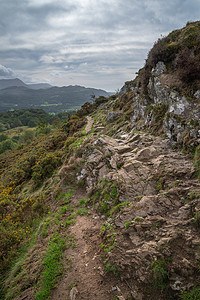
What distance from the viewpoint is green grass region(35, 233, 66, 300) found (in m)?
6.78

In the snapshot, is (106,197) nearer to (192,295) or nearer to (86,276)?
(86,276)

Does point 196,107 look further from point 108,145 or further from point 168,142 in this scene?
point 108,145

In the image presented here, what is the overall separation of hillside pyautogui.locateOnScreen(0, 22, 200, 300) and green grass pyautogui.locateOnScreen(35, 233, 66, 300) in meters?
0.04

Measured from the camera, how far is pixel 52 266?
7602 millimetres

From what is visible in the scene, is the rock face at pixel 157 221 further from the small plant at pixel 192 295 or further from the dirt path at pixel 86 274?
the dirt path at pixel 86 274

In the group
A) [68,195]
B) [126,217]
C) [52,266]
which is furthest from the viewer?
[68,195]

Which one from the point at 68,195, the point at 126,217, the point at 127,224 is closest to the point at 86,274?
the point at 127,224

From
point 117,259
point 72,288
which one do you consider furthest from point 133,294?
point 72,288

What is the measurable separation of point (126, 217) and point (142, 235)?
1.23 metres

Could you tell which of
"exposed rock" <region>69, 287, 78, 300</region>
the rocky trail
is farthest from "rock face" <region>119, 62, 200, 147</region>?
"exposed rock" <region>69, 287, 78, 300</region>

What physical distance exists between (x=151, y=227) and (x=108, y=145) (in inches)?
346

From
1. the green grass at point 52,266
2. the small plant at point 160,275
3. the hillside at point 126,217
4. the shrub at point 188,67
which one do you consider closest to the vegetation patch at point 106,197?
the hillside at point 126,217

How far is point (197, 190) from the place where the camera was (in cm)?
695

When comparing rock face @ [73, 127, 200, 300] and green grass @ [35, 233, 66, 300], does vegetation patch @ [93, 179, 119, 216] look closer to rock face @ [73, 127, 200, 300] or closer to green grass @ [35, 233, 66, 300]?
rock face @ [73, 127, 200, 300]
